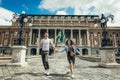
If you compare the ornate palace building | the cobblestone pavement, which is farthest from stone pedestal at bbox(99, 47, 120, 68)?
the ornate palace building

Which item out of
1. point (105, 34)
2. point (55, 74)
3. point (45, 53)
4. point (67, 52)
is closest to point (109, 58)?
point (105, 34)

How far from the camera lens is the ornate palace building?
5847 centimetres

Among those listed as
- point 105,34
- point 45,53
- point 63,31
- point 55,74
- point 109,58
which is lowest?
point 55,74

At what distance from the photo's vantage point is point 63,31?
5756cm

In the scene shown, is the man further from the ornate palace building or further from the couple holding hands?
the ornate palace building

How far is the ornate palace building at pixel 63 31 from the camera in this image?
192 ft

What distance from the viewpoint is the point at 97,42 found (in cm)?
6178

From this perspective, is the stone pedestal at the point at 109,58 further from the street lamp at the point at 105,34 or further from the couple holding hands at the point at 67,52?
the couple holding hands at the point at 67,52

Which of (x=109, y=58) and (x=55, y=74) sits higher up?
(x=109, y=58)

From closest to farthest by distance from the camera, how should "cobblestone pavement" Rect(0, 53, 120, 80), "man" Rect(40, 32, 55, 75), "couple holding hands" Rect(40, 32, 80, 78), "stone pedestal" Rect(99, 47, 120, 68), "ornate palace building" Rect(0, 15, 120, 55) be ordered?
"cobblestone pavement" Rect(0, 53, 120, 80)
"couple holding hands" Rect(40, 32, 80, 78)
"man" Rect(40, 32, 55, 75)
"stone pedestal" Rect(99, 47, 120, 68)
"ornate palace building" Rect(0, 15, 120, 55)

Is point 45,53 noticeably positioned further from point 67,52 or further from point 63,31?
point 63,31

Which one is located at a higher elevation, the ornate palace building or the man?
the ornate palace building

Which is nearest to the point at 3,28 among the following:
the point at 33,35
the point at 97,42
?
the point at 33,35

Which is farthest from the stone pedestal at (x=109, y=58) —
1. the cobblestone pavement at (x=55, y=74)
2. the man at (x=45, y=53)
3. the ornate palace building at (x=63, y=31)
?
the ornate palace building at (x=63, y=31)
